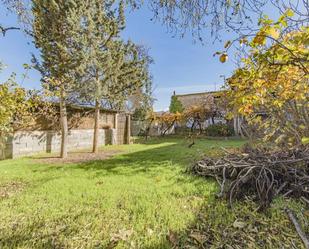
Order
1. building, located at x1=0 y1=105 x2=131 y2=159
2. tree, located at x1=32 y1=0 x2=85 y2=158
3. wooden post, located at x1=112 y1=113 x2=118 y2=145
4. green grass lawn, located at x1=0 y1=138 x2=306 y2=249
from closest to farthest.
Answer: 1. green grass lawn, located at x1=0 y1=138 x2=306 y2=249
2. tree, located at x1=32 y1=0 x2=85 y2=158
3. building, located at x1=0 y1=105 x2=131 y2=159
4. wooden post, located at x1=112 y1=113 x2=118 y2=145

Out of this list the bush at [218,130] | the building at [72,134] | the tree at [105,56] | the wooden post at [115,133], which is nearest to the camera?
the tree at [105,56]

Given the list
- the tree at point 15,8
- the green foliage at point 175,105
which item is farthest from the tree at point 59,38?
the green foliage at point 175,105

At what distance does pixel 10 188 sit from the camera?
3.96 meters

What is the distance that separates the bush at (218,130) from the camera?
15726mm

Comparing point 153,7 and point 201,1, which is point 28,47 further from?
point 201,1

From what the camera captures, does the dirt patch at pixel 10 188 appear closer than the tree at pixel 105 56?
Yes

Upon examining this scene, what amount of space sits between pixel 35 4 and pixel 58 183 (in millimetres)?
5763

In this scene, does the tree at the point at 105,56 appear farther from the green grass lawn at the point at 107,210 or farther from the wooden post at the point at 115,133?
the green grass lawn at the point at 107,210

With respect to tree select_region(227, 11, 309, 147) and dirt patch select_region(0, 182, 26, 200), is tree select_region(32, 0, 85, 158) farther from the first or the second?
tree select_region(227, 11, 309, 147)

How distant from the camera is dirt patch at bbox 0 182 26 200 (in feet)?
11.7

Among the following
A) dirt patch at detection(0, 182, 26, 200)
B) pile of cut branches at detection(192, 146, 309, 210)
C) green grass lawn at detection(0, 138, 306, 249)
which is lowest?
dirt patch at detection(0, 182, 26, 200)

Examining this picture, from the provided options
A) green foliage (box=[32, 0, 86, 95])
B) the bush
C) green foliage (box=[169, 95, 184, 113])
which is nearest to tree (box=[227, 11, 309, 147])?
green foliage (box=[32, 0, 86, 95])

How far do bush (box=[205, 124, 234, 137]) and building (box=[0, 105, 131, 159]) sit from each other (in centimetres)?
707

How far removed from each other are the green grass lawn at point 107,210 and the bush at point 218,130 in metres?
12.1
